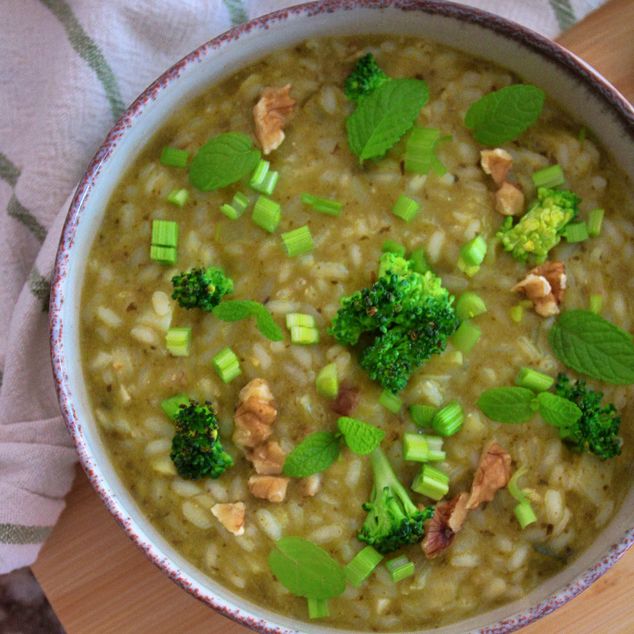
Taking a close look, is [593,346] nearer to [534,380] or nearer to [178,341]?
[534,380]

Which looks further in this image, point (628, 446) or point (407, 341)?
point (628, 446)

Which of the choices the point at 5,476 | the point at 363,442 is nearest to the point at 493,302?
the point at 363,442

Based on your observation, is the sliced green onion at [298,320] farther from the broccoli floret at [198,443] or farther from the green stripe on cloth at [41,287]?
the green stripe on cloth at [41,287]

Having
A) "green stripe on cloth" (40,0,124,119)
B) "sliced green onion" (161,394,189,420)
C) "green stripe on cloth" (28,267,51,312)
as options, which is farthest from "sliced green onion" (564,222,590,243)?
"green stripe on cloth" (28,267,51,312)

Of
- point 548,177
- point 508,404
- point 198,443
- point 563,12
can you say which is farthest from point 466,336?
point 563,12

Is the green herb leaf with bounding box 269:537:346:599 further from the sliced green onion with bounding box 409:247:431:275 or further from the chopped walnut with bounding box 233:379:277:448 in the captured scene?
the sliced green onion with bounding box 409:247:431:275

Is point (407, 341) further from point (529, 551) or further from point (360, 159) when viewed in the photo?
point (529, 551)
